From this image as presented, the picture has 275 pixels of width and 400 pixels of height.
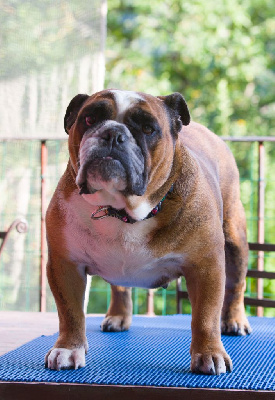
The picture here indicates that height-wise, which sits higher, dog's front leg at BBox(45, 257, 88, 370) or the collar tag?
the collar tag

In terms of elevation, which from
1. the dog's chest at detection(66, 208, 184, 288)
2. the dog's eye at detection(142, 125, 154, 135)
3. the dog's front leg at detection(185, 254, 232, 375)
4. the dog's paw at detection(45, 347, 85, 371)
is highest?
the dog's eye at detection(142, 125, 154, 135)

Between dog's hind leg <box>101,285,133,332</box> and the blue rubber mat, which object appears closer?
the blue rubber mat

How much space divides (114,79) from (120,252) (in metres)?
6.94

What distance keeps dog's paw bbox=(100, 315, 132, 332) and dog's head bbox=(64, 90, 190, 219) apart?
0.78m

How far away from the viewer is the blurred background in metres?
3.68

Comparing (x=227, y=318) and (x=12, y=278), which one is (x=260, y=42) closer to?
(x=12, y=278)

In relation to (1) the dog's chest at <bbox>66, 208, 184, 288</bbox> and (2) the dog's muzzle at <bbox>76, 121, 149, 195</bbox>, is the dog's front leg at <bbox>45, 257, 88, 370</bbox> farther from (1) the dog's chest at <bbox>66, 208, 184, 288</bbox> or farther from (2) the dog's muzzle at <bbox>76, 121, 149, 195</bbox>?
(2) the dog's muzzle at <bbox>76, 121, 149, 195</bbox>

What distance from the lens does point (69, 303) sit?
1.89 meters

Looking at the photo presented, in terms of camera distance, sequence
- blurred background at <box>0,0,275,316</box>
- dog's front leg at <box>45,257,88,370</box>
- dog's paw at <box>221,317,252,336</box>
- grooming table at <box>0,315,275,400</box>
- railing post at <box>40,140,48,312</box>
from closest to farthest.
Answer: grooming table at <box>0,315,275,400</box>, dog's front leg at <box>45,257,88,370</box>, dog's paw at <box>221,317,252,336</box>, railing post at <box>40,140,48,312</box>, blurred background at <box>0,0,275,316</box>

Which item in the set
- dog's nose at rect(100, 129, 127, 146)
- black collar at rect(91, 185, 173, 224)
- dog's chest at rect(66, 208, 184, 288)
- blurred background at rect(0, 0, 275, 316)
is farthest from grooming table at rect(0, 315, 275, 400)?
blurred background at rect(0, 0, 275, 316)

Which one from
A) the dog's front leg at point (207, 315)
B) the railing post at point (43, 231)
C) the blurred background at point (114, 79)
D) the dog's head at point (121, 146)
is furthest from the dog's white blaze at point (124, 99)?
the railing post at point (43, 231)

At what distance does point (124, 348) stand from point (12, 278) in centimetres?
178

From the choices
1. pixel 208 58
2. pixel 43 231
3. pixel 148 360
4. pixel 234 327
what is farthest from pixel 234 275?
pixel 208 58

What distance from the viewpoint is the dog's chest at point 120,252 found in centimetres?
181
